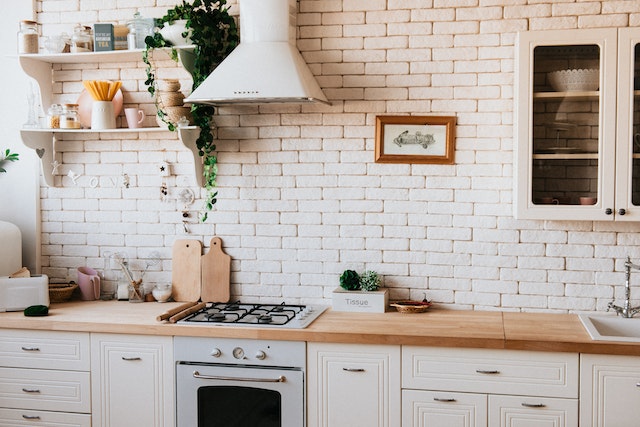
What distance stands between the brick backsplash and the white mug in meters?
0.21

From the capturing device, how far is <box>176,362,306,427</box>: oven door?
3379 millimetres

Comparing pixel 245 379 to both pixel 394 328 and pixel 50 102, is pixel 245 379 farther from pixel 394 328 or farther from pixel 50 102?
pixel 50 102

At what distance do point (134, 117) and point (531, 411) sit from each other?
2488 millimetres

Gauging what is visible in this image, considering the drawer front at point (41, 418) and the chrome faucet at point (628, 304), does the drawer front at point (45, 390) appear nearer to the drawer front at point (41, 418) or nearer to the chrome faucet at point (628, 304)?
the drawer front at point (41, 418)

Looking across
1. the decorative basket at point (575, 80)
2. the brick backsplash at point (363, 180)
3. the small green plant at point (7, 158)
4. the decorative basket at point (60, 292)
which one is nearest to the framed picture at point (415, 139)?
the brick backsplash at point (363, 180)

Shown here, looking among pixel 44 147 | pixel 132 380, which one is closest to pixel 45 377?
pixel 132 380

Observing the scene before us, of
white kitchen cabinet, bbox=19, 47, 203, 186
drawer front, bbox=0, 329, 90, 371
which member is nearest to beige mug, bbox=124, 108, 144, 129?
white kitchen cabinet, bbox=19, 47, 203, 186

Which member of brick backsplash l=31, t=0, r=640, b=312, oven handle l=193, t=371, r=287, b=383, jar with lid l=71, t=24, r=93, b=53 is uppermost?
jar with lid l=71, t=24, r=93, b=53

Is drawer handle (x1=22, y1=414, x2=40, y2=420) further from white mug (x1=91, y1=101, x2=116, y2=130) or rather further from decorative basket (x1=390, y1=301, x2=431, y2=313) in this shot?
decorative basket (x1=390, y1=301, x2=431, y2=313)

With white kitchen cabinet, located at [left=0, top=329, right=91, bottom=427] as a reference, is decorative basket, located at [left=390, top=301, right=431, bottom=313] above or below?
above

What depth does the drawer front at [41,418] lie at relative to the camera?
363 cm

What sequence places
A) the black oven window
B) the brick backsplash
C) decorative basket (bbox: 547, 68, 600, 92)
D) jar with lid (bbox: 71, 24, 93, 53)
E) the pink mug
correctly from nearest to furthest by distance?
decorative basket (bbox: 547, 68, 600, 92), the black oven window, the brick backsplash, jar with lid (bbox: 71, 24, 93, 53), the pink mug

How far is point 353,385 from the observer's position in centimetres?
334

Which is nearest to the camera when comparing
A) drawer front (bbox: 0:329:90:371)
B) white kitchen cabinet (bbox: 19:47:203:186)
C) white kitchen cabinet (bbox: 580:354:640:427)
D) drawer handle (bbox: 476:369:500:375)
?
white kitchen cabinet (bbox: 580:354:640:427)
